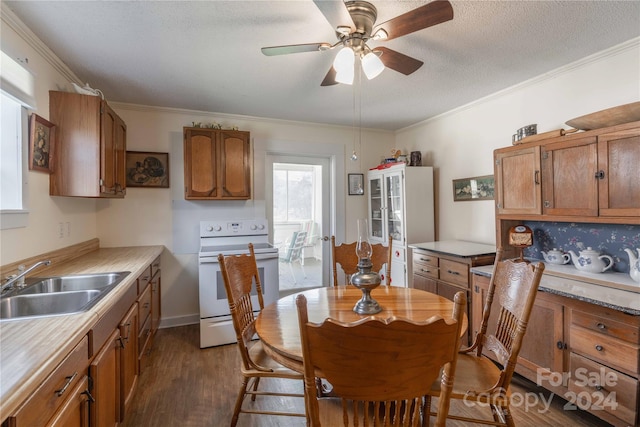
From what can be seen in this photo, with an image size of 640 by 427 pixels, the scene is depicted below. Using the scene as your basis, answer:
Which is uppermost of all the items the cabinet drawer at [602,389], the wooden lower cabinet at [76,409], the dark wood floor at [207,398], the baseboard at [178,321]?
the wooden lower cabinet at [76,409]

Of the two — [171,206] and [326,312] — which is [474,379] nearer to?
[326,312]

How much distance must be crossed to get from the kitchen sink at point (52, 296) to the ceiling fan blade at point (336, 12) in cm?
165

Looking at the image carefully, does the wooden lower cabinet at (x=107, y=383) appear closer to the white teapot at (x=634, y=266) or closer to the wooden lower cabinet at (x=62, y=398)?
the wooden lower cabinet at (x=62, y=398)

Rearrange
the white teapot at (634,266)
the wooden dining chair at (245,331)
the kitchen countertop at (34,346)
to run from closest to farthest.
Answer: the kitchen countertop at (34,346) < the wooden dining chair at (245,331) < the white teapot at (634,266)

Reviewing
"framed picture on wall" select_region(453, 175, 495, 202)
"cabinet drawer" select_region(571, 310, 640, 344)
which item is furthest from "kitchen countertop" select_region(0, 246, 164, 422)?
"framed picture on wall" select_region(453, 175, 495, 202)

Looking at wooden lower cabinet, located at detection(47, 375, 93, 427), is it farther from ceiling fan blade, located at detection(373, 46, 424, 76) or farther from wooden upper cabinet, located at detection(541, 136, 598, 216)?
wooden upper cabinet, located at detection(541, 136, 598, 216)

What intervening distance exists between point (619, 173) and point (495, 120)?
4.52ft

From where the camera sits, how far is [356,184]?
4.29m

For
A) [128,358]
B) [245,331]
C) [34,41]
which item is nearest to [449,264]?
[245,331]

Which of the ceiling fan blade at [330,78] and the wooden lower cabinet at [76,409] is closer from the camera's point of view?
the wooden lower cabinet at [76,409]

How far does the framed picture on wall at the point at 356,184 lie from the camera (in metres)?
4.26

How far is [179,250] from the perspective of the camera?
3.45m

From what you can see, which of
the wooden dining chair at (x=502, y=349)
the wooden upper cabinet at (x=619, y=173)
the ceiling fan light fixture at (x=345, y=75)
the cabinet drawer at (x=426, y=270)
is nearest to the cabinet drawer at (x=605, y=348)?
the wooden dining chair at (x=502, y=349)

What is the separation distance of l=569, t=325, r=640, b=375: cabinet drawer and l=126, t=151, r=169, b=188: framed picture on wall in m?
3.77
